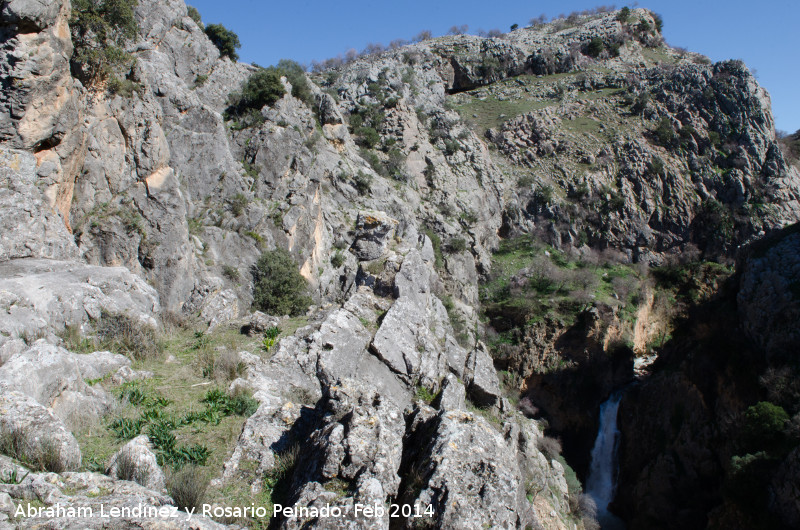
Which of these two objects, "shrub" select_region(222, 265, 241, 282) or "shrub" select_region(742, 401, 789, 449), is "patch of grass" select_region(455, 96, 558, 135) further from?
"shrub" select_region(222, 265, 241, 282)

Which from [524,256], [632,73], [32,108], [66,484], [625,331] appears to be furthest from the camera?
[632,73]

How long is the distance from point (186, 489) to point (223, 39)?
26.6 m

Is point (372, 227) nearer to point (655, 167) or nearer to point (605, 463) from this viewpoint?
point (605, 463)

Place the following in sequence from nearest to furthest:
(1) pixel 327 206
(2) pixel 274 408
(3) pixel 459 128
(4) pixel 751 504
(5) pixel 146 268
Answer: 1. (2) pixel 274 408
2. (5) pixel 146 268
3. (4) pixel 751 504
4. (1) pixel 327 206
5. (3) pixel 459 128

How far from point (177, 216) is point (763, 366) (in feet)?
81.3

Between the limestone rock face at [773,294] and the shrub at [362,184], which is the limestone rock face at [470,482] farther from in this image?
the limestone rock face at [773,294]

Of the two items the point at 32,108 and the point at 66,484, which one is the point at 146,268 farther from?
the point at 66,484

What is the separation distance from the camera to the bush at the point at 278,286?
51.5 ft

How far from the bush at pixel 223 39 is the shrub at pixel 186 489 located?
1004 inches

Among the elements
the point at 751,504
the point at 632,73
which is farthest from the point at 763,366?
the point at 632,73

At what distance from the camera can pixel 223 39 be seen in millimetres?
25141

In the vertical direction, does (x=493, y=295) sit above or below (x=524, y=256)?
below

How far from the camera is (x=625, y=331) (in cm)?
2809

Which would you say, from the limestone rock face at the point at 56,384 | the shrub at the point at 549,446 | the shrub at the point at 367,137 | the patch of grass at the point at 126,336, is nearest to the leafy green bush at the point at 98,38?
the patch of grass at the point at 126,336
